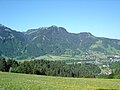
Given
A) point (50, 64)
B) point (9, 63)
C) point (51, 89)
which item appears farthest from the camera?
point (50, 64)

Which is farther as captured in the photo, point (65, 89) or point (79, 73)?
point (79, 73)

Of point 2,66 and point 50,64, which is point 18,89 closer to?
point 2,66

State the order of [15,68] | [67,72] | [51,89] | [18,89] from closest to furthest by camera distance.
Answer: [18,89]
[51,89]
[15,68]
[67,72]

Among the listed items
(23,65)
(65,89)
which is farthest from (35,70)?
(65,89)

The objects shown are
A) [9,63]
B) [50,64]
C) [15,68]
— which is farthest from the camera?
[50,64]

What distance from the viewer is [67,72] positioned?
16325 centimetres

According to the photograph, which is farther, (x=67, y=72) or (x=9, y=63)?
(x=67, y=72)

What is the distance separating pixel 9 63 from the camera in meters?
146

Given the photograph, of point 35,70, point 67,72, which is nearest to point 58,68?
point 67,72

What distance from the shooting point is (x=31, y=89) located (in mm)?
32094

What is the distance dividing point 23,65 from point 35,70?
7.03 meters

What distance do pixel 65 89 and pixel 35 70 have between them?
339ft

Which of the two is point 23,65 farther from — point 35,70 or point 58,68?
point 58,68

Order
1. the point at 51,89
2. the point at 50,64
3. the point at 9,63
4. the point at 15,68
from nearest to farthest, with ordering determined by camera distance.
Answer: the point at 51,89, the point at 15,68, the point at 9,63, the point at 50,64
